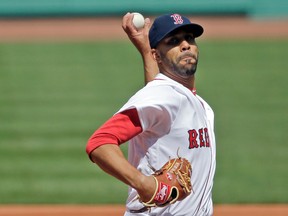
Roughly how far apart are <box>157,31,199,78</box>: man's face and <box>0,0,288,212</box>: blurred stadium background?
4706 millimetres

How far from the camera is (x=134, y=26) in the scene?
14.4 ft

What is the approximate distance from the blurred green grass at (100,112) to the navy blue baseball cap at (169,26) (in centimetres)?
474

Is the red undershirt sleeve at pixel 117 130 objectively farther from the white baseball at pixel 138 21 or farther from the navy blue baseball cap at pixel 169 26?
the white baseball at pixel 138 21

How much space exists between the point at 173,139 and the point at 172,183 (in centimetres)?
32

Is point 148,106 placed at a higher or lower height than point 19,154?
higher

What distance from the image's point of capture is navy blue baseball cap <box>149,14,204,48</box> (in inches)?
147

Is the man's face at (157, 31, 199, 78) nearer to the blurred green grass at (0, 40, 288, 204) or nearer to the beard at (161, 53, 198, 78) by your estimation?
the beard at (161, 53, 198, 78)

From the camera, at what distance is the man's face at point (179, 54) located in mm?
3703

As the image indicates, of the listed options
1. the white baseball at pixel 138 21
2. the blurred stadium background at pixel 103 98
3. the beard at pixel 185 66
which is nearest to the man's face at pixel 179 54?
the beard at pixel 185 66

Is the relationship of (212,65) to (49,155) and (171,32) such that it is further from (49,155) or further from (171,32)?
(171,32)

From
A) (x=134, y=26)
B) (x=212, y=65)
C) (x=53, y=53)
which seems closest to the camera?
(x=134, y=26)

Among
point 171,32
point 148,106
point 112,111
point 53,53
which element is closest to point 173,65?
point 171,32

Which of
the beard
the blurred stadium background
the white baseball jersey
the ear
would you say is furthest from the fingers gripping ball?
the blurred stadium background

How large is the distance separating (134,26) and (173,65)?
0.73 metres
